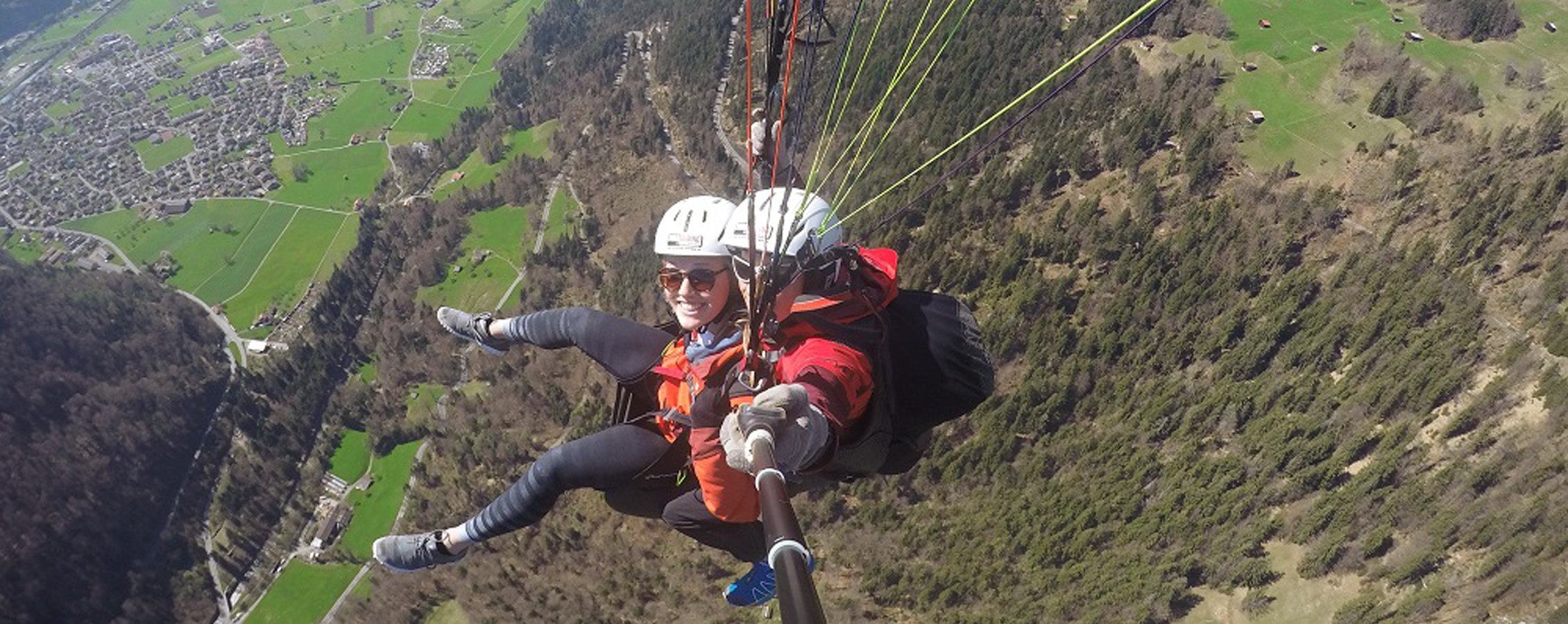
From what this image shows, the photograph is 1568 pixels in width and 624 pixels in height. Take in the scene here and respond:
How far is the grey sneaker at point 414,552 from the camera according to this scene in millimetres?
6582

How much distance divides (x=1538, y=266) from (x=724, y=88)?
199 feet

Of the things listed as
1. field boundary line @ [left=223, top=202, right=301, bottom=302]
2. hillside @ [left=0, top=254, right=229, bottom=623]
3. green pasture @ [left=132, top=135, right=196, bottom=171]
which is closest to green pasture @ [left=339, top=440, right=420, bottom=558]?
hillside @ [left=0, top=254, right=229, bottom=623]

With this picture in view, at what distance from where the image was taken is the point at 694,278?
16.4ft

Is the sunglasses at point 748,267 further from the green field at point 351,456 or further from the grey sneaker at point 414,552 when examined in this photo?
the green field at point 351,456

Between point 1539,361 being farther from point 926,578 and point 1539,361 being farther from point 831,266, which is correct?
point 831,266

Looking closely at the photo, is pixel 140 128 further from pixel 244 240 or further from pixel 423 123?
pixel 423 123

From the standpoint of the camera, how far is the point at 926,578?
27.2 m

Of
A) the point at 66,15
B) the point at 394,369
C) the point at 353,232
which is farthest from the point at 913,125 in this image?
the point at 66,15

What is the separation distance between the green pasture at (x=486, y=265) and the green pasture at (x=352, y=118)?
90.3 ft

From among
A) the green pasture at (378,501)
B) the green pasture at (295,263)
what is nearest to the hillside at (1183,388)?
the green pasture at (378,501)

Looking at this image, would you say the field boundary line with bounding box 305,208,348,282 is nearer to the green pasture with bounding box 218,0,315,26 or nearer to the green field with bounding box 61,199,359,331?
the green field with bounding box 61,199,359,331

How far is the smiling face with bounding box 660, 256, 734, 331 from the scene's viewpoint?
16.3 feet

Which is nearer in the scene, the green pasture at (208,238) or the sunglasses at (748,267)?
the sunglasses at (748,267)

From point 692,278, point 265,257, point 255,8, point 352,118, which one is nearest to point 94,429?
point 265,257
